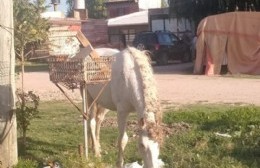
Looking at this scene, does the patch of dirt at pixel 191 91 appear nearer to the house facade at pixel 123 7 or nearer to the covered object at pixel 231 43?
the covered object at pixel 231 43

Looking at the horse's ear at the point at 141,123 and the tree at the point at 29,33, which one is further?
the tree at the point at 29,33

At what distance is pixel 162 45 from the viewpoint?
33719 mm

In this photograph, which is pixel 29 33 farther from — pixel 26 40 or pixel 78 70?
pixel 78 70

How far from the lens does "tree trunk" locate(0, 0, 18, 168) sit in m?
7.70

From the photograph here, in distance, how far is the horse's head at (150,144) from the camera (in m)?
6.32

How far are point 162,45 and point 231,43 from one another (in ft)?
29.0

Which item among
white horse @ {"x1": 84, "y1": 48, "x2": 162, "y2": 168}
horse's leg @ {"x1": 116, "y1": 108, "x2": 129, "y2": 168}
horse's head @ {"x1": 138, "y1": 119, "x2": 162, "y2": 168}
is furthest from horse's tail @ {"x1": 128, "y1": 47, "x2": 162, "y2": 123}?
horse's leg @ {"x1": 116, "y1": 108, "x2": 129, "y2": 168}

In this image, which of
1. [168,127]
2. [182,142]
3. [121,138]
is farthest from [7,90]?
[168,127]

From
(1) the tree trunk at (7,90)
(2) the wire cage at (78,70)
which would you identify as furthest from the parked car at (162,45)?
(1) the tree trunk at (7,90)

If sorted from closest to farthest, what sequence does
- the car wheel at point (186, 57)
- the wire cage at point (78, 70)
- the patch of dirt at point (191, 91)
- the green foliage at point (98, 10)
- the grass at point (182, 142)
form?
the wire cage at point (78, 70) < the grass at point (182, 142) < the patch of dirt at point (191, 91) < the car wheel at point (186, 57) < the green foliage at point (98, 10)

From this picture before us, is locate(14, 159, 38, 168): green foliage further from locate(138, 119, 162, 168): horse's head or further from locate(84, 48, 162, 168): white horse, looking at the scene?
locate(138, 119, 162, 168): horse's head

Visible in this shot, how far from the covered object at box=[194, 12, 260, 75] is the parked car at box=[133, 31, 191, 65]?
721 cm

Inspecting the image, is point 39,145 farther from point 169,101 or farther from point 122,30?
point 122,30

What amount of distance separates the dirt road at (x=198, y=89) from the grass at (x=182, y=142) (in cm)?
317
